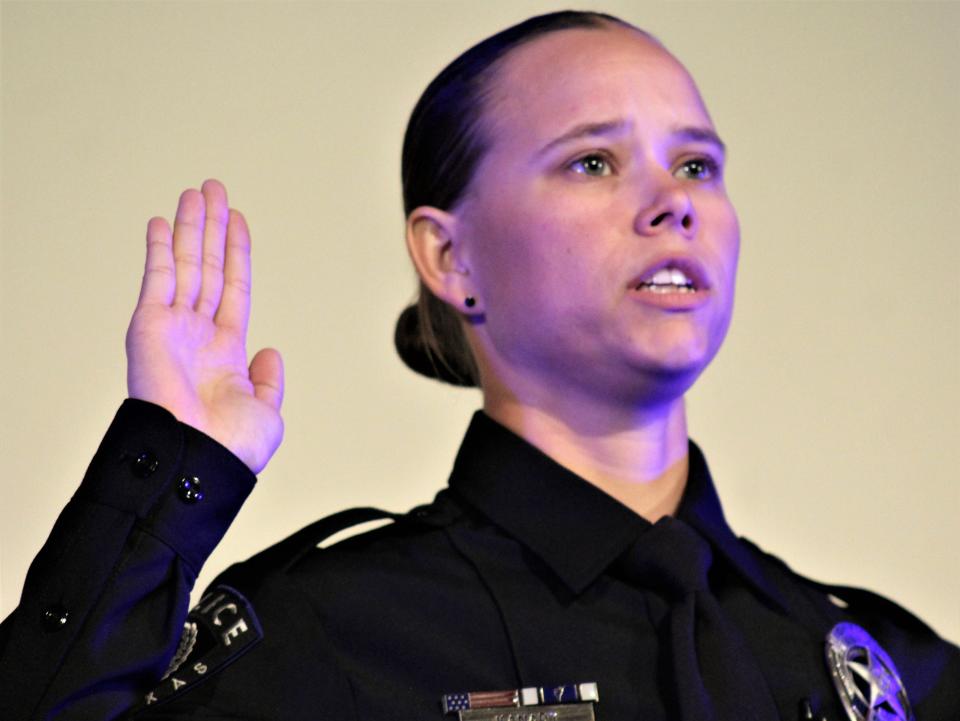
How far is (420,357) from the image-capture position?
1.96 m

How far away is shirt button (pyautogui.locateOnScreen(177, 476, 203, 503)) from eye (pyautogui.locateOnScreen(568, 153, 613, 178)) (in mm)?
555

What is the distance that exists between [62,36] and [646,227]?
3.20 feet

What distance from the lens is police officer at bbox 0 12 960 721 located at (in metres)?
1.46

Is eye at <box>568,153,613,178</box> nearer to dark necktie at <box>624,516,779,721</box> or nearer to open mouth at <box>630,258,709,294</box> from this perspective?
open mouth at <box>630,258,709,294</box>

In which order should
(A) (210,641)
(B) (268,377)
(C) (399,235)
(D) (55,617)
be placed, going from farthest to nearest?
(C) (399,235), (B) (268,377), (A) (210,641), (D) (55,617)

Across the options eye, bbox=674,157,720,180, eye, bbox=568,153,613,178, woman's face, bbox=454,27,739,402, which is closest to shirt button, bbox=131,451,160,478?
woman's face, bbox=454,27,739,402

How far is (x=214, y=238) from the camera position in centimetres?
167

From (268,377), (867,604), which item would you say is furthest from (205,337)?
(867,604)

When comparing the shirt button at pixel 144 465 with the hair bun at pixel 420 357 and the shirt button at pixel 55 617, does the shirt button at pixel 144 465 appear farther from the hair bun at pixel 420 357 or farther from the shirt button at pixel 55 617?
the hair bun at pixel 420 357

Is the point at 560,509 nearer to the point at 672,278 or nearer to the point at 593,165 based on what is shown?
the point at 672,278

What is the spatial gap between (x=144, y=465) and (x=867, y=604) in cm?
90

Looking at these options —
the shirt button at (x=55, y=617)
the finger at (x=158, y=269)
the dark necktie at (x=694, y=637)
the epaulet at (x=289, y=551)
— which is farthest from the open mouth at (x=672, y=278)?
the shirt button at (x=55, y=617)

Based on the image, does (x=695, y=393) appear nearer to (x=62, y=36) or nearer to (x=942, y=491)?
(x=942, y=491)

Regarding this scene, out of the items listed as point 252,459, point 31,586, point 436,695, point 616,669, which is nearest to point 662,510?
point 616,669
